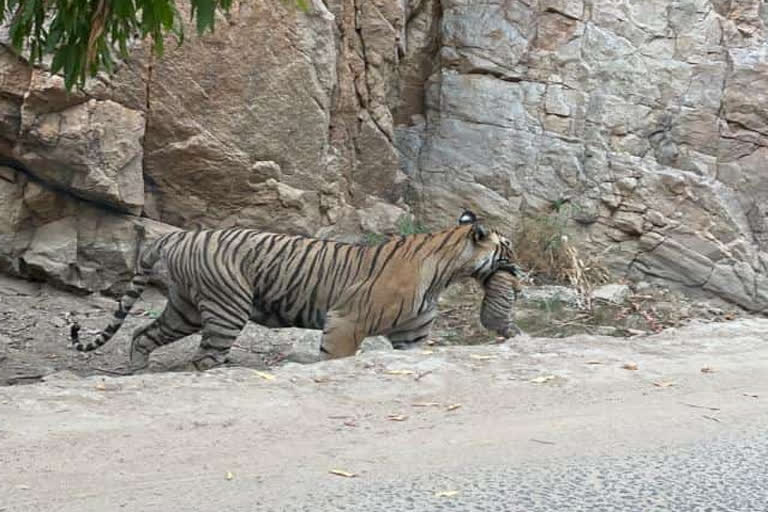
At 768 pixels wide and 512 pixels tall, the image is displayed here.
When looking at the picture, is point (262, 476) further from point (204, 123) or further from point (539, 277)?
point (539, 277)

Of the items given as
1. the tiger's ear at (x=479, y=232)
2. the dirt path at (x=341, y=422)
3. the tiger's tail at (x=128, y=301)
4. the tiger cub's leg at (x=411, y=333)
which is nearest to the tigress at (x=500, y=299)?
the tiger's ear at (x=479, y=232)

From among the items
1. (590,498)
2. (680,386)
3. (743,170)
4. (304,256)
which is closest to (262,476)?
(590,498)

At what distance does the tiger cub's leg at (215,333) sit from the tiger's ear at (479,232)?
184 centimetres

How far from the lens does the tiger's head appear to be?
24.2ft

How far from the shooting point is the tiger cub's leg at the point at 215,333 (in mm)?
7031

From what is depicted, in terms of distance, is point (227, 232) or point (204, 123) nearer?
point (227, 232)

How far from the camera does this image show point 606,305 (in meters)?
10.5

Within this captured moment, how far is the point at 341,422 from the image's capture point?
4594 millimetres

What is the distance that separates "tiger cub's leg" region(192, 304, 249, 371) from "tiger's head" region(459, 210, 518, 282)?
183 cm

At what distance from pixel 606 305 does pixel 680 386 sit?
5.08 metres

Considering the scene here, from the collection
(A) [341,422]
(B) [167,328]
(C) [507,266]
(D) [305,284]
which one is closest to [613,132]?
(C) [507,266]

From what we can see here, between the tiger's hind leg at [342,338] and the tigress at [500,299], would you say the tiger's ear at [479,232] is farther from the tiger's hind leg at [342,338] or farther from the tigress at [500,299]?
the tiger's hind leg at [342,338]

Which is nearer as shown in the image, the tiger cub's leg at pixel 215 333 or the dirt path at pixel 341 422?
the dirt path at pixel 341 422

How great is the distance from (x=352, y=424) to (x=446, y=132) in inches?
313
